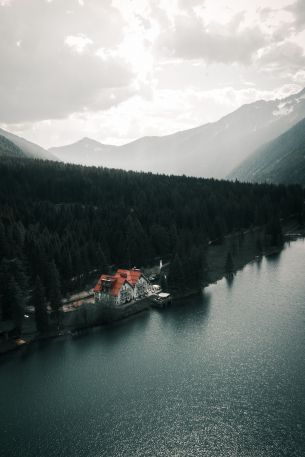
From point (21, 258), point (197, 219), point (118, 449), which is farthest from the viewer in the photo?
point (197, 219)

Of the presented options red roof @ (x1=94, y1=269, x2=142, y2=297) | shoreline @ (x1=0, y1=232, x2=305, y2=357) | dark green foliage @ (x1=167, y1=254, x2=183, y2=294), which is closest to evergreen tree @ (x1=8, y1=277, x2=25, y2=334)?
shoreline @ (x1=0, y1=232, x2=305, y2=357)

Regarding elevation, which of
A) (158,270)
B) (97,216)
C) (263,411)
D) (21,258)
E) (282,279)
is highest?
(97,216)

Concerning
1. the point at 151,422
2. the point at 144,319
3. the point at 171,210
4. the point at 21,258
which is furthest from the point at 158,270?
the point at 151,422

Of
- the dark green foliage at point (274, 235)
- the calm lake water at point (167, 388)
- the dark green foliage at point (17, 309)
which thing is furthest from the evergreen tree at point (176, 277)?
the dark green foliage at point (274, 235)

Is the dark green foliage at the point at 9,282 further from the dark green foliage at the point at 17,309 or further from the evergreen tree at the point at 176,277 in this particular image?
the evergreen tree at the point at 176,277

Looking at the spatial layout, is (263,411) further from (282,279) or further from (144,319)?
(282,279)

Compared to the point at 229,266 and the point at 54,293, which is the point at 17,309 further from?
the point at 229,266
